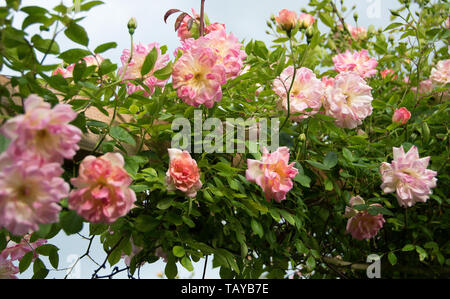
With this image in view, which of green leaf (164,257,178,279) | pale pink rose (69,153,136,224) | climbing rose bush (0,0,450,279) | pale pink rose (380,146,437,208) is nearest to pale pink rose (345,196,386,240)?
climbing rose bush (0,0,450,279)

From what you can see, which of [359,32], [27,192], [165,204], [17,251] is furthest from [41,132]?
[359,32]

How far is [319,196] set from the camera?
3.56ft

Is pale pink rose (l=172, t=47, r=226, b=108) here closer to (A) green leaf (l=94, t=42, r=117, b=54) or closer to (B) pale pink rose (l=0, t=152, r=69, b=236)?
(A) green leaf (l=94, t=42, r=117, b=54)

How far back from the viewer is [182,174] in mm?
716

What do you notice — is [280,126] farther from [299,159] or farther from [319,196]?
[319,196]

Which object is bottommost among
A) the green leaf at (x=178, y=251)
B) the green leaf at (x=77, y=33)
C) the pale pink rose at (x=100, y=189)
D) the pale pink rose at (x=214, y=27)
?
the green leaf at (x=178, y=251)

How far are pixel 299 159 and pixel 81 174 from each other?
0.53m

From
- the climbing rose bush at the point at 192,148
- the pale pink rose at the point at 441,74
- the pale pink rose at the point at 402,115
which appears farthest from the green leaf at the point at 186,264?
the pale pink rose at the point at 441,74

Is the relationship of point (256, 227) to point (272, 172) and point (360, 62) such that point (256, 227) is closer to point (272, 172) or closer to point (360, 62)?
point (272, 172)

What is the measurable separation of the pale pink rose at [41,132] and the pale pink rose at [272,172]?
0.33 m

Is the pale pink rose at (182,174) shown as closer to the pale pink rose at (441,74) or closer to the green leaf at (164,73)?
the green leaf at (164,73)

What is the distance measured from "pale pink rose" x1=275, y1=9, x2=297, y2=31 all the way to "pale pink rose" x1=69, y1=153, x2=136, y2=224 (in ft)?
1.34

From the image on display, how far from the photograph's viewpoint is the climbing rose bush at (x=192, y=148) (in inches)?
20.0

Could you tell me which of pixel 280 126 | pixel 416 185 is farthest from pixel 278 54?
pixel 416 185
